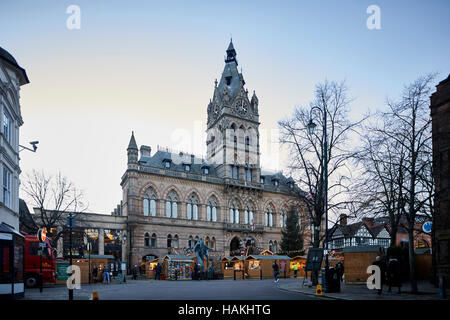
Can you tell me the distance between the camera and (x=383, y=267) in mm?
24312

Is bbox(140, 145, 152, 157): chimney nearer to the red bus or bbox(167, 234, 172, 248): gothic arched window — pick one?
bbox(167, 234, 172, 248): gothic arched window

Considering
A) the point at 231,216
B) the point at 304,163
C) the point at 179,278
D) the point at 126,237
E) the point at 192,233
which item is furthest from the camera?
the point at 231,216

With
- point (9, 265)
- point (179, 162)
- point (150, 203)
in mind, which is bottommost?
point (9, 265)

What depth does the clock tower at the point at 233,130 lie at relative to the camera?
214 ft

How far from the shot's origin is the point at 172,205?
2311 inches

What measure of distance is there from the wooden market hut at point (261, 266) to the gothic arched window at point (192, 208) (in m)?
15.4

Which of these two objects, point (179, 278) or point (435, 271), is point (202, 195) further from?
point (435, 271)

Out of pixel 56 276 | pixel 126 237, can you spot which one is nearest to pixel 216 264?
pixel 126 237

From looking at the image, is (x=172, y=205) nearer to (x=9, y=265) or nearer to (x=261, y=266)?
(x=261, y=266)

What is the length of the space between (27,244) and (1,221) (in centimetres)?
934

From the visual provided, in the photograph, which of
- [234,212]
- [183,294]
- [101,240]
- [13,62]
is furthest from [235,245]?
[183,294]

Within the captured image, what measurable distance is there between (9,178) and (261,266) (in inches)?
1049

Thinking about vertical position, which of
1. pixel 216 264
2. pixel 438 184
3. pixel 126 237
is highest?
pixel 438 184

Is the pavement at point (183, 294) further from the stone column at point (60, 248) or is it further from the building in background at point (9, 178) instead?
the stone column at point (60, 248)
